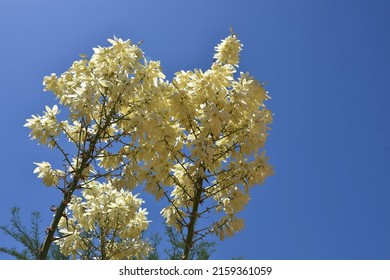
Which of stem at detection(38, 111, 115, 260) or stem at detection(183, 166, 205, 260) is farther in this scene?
stem at detection(183, 166, 205, 260)

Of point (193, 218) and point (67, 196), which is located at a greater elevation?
point (67, 196)

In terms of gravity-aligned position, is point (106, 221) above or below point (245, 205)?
above

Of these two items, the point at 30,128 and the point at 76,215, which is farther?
the point at 76,215

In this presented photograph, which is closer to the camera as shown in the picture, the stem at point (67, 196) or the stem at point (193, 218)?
the stem at point (67, 196)

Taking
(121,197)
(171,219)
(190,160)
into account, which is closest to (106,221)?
(121,197)

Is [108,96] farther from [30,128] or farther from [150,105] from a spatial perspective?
[30,128]

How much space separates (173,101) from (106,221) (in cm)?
386

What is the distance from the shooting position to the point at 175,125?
6.68 metres

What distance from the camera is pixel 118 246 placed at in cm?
953

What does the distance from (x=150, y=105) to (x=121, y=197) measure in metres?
2.92
